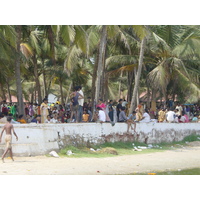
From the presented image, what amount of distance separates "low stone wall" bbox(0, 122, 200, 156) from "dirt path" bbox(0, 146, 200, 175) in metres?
0.47

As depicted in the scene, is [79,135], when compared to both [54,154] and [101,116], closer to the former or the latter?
[101,116]

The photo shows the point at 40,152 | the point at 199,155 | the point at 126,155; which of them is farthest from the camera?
→ the point at 199,155

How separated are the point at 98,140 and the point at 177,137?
536cm

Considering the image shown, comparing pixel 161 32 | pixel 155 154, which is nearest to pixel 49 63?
pixel 161 32

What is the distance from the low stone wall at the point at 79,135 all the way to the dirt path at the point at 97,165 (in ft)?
1.55

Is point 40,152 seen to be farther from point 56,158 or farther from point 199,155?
point 199,155

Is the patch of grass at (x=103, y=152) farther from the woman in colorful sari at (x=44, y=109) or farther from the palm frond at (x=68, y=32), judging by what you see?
the palm frond at (x=68, y=32)

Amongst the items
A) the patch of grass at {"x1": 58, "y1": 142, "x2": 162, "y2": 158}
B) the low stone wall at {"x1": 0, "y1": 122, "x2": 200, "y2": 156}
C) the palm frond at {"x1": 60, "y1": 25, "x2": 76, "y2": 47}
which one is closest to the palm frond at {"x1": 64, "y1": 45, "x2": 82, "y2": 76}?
the palm frond at {"x1": 60, "y1": 25, "x2": 76, "y2": 47}

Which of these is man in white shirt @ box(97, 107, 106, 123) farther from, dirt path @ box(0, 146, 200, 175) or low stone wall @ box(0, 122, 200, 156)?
dirt path @ box(0, 146, 200, 175)

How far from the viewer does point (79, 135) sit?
44.7 ft

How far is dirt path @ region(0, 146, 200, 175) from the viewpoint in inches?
406

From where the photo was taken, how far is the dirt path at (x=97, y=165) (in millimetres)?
10320
